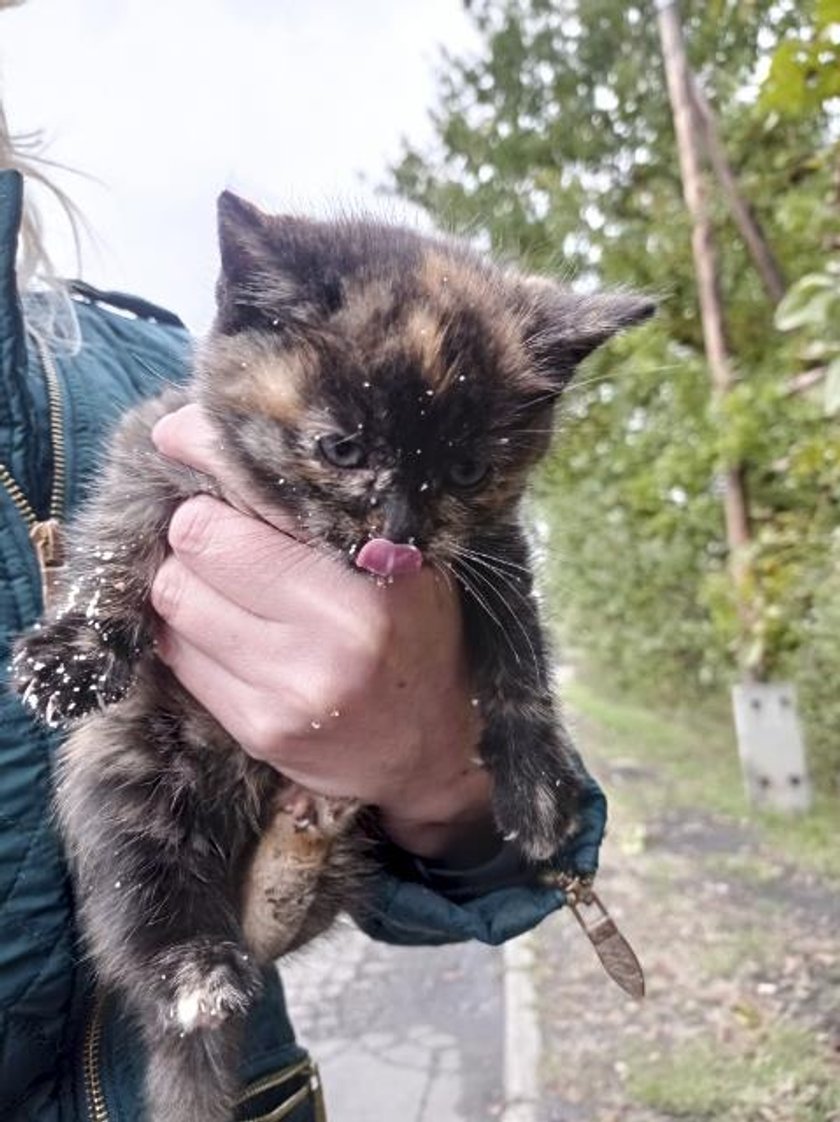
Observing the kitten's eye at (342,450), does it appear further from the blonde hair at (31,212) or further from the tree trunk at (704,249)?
the tree trunk at (704,249)

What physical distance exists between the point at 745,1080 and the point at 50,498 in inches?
113

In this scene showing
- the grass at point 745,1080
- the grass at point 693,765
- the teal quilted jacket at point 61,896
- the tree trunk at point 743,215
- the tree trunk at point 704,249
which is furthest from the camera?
the tree trunk at point 704,249

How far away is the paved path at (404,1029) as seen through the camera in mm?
3926

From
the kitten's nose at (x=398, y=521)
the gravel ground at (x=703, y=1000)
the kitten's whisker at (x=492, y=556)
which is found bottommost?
the gravel ground at (x=703, y=1000)

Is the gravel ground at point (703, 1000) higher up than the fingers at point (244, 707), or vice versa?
the fingers at point (244, 707)

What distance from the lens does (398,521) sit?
1.39m

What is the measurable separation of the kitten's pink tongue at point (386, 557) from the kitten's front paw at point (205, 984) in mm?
572

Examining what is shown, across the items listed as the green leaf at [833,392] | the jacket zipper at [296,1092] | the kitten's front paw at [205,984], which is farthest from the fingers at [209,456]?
the green leaf at [833,392]

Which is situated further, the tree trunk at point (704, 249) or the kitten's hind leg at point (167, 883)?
the tree trunk at point (704, 249)

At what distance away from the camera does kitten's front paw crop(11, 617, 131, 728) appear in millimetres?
1444

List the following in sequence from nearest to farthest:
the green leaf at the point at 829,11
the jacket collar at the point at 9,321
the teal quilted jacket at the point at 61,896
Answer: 1. the teal quilted jacket at the point at 61,896
2. the jacket collar at the point at 9,321
3. the green leaf at the point at 829,11

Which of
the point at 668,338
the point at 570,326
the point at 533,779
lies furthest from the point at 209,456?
the point at 668,338

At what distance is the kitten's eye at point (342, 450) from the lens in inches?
55.6

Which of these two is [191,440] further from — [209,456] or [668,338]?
[668,338]
